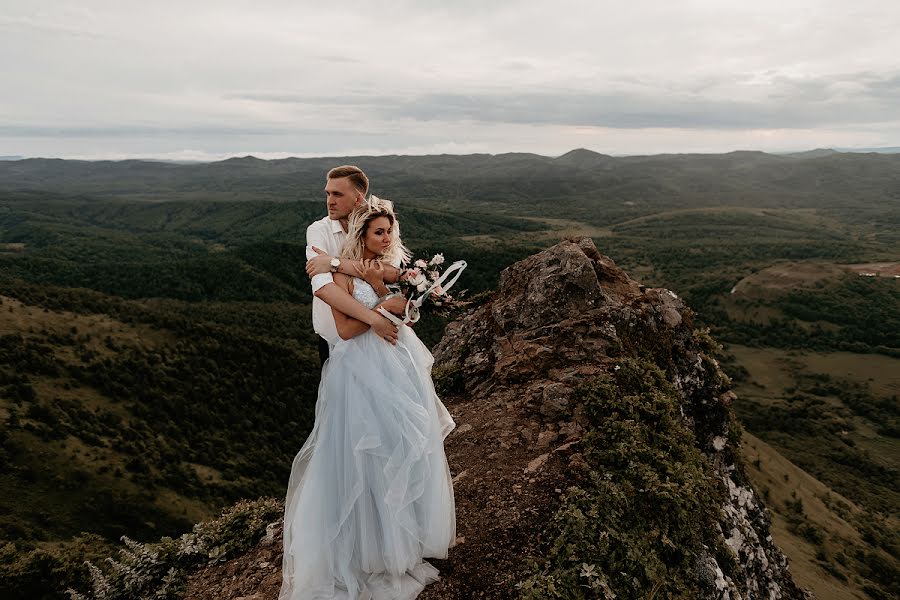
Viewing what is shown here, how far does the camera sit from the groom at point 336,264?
3420 mm

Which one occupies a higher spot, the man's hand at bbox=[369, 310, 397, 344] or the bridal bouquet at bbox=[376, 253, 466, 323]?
the bridal bouquet at bbox=[376, 253, 466, 323]

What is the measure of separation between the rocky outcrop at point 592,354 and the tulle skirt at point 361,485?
2.85 m

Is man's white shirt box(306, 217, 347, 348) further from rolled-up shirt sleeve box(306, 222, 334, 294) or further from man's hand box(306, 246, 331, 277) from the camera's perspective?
man's hand box(306, 246, 331, 277)

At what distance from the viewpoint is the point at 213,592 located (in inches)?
183

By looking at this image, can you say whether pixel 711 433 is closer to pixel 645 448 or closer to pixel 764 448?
pixel 645 448

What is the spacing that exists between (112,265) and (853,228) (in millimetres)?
200443

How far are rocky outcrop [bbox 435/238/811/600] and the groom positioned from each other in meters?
3.43

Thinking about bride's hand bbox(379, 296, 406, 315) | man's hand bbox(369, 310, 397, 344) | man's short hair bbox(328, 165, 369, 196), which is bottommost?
man's hand bbox(369, 310, 397, 344)

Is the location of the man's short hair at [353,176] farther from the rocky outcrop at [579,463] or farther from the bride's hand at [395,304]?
the rocky outcrop at [579,463]

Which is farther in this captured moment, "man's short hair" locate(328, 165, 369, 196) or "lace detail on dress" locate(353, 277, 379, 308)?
"man's short hair" locate(328, 165, 369, 196)

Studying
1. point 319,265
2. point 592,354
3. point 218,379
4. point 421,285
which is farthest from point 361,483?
point 218,379

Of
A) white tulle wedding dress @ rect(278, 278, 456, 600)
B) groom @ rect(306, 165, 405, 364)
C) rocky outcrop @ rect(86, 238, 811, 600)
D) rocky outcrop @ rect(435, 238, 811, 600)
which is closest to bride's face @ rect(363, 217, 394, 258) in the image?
groom @ rect(306, 165, 405, 364)

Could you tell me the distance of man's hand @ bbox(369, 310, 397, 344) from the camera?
137 inches

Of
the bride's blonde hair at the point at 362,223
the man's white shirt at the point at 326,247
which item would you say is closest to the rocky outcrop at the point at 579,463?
the man's white shirt at the point at 326,247
